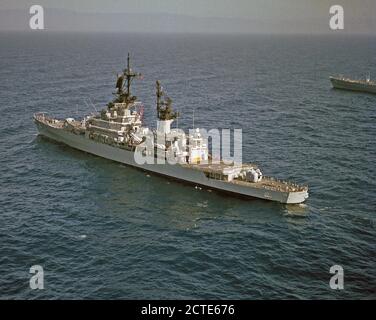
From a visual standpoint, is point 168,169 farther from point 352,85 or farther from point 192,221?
point 352,85

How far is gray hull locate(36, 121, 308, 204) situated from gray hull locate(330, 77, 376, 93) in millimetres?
86614

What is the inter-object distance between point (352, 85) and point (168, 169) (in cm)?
8947

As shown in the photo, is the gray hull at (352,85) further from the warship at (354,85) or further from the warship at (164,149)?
the warship at (164,149)

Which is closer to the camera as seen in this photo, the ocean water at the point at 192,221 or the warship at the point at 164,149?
the ocean water at the point at 192,221

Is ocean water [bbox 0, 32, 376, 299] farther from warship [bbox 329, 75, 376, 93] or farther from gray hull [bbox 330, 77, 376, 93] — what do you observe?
warship [bbox 329, 75, 376, 93]

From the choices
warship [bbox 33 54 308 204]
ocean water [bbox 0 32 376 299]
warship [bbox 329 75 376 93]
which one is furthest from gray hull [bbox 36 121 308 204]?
warship [bbox 329 75 376 93]

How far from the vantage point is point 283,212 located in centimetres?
5844

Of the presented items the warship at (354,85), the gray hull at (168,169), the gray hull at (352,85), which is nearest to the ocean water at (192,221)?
the gray hull at (168,169)

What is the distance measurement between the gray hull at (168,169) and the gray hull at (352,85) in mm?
86614

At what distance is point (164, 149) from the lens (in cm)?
7100

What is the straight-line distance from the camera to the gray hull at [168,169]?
6075cm

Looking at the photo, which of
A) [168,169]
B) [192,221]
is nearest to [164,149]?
[168,169]

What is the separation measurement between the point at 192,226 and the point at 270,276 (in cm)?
1297

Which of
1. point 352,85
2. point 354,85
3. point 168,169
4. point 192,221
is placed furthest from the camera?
point 352,85
